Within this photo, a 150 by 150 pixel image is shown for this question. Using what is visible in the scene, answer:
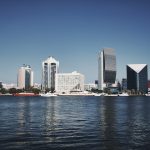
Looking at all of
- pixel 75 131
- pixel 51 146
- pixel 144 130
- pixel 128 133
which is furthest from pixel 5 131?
pixel 144 130

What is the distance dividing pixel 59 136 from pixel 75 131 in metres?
5.22

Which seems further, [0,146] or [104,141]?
[104,141]

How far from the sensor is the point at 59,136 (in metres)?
42.6

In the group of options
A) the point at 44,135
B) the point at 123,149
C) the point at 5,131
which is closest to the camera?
the point at 123,149

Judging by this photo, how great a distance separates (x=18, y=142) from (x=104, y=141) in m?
11.1

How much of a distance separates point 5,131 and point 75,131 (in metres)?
11.1

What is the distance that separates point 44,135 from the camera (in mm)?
43344

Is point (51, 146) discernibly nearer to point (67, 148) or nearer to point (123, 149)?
point (67, 148)

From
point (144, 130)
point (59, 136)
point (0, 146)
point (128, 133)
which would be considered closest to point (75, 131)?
point (59, 136)

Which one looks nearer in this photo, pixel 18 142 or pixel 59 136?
pixel 18 142

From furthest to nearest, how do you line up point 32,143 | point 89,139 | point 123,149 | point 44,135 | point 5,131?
point 5,131, point 44,135, point 89,139, point 32,143, point 123,149

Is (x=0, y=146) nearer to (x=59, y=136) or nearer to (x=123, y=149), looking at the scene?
(x=59, y=136)

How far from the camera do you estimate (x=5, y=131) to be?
4712cm

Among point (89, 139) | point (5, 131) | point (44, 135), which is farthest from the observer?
point (5, 131)
